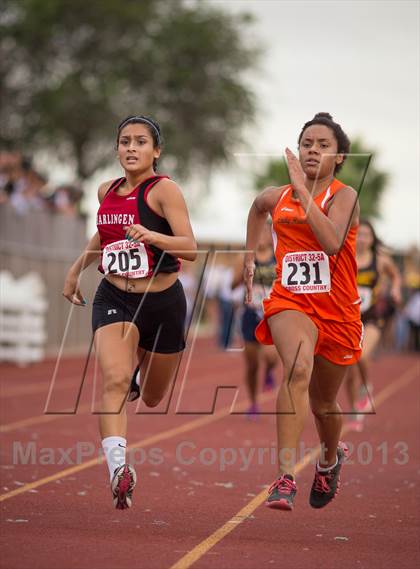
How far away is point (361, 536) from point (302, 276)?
1560 millimetres

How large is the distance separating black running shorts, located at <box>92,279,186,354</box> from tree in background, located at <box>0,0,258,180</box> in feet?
126

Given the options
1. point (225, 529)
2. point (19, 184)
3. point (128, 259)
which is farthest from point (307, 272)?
point (19, 184)

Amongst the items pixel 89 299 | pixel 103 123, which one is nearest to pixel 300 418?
pixel 89 299

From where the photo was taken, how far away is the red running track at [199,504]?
22.1 ft

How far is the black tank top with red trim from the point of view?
24.2ft

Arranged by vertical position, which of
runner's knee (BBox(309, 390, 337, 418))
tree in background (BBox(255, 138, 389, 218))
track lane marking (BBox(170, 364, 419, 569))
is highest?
tree in background (BBox(255, 138, 389, 218))

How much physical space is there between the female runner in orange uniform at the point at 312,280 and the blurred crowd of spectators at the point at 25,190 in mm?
17270

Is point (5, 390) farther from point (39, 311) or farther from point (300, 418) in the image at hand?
point (300, 418)

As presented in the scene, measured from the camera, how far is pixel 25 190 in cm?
2586

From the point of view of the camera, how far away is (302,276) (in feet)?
24.2

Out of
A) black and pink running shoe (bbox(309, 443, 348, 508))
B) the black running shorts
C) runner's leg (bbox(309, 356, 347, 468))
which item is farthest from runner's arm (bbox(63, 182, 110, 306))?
black and pink running shoe (bbox(309, 443, 348, 508))

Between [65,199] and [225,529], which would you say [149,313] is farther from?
[65,199]

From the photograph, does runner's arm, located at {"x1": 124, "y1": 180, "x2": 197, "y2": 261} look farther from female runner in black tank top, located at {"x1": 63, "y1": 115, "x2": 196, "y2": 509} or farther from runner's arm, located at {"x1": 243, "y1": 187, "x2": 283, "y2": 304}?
runner's arm, located at {"x1": 243, "y1": 187, "x2": 283, "y2": 304}

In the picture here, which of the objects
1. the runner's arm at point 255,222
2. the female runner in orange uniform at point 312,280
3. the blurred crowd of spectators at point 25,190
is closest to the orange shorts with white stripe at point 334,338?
the female runner in orange uniform at point 312,280
